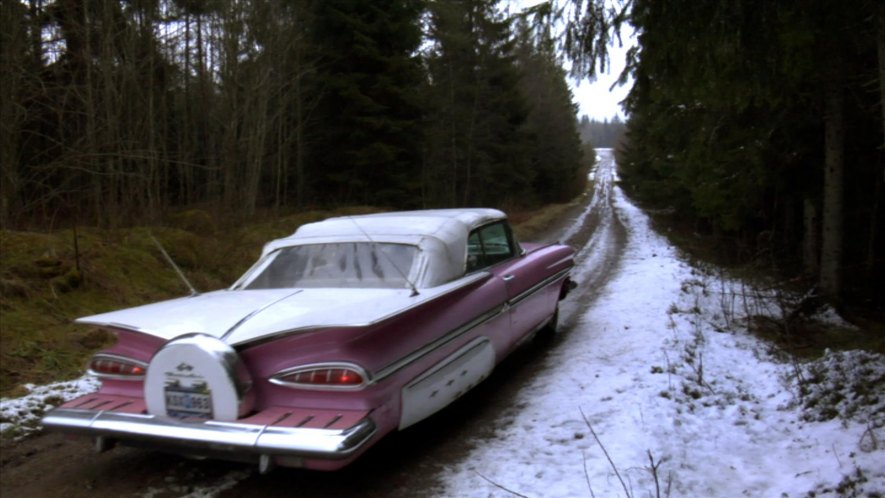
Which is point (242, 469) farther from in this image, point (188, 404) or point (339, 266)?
point (339, 266)

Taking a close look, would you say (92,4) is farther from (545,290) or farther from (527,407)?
(527,407)

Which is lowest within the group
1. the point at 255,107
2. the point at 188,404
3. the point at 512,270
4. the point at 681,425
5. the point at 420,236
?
the point at 681,425

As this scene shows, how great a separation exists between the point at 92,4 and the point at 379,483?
13755 mm

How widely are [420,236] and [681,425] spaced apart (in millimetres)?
2468

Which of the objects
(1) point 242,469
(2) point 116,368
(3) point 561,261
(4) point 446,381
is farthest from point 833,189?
(2) point 116,368

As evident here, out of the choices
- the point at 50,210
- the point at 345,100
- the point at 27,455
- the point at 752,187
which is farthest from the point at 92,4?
the point at 752,187

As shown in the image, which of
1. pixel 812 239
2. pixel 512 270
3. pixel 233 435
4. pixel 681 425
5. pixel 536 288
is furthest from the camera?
pixel 812 239

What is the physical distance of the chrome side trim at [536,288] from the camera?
5.89 metres

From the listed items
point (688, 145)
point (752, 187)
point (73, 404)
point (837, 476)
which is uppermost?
point (688, 145)

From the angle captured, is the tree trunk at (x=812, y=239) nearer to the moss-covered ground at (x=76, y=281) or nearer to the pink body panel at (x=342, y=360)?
the pink body panel at (x=342, y=360)

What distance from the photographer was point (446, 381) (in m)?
4.36

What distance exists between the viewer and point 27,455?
445 cm

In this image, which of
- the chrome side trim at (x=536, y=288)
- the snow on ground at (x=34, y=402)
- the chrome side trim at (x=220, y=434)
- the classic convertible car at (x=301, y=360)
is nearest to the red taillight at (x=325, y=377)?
the classic convertible car at (x=301, y=360)

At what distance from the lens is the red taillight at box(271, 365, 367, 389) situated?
349 cm
